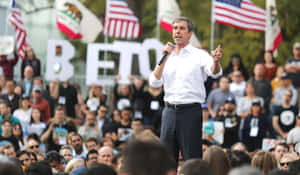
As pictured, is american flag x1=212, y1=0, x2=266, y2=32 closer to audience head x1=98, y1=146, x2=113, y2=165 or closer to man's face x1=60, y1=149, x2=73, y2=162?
man's face x1=60, y1=149, x2=73, y2=162

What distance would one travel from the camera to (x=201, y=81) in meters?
6.52

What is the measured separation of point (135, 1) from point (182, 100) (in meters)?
15.5

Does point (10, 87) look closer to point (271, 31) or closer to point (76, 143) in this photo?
point (76, 143)

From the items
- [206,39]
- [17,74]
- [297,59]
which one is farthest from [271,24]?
[206,39]

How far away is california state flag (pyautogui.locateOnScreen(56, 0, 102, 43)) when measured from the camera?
15.1 metres

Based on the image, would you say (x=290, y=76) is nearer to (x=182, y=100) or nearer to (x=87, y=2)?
(x=182, y=100)

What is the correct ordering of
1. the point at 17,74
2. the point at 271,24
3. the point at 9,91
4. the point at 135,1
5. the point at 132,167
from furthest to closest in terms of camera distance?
the point at 135,1 → the point at 17,74 → the point at 271,24 → the point at 9,91 → the point at 132,167

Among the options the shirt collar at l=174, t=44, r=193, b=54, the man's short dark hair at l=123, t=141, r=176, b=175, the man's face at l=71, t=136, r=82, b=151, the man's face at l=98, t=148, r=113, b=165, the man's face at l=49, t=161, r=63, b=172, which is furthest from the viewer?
the man's face at l=71, t=136, r=82, b=151

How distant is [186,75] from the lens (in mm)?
6469

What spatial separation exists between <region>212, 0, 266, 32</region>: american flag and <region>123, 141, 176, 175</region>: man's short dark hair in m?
11.6

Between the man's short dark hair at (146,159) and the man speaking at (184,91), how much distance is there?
2942mm

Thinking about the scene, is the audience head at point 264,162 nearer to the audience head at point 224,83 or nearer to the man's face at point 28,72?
the audience head at point 224,83

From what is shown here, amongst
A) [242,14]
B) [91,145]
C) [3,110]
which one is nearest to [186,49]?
[91,145]

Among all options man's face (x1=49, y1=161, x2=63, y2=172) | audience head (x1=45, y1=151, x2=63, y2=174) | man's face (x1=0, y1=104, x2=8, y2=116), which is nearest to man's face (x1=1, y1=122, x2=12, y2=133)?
man's face (x1=0, y1=104, x2=8, y2=116)
